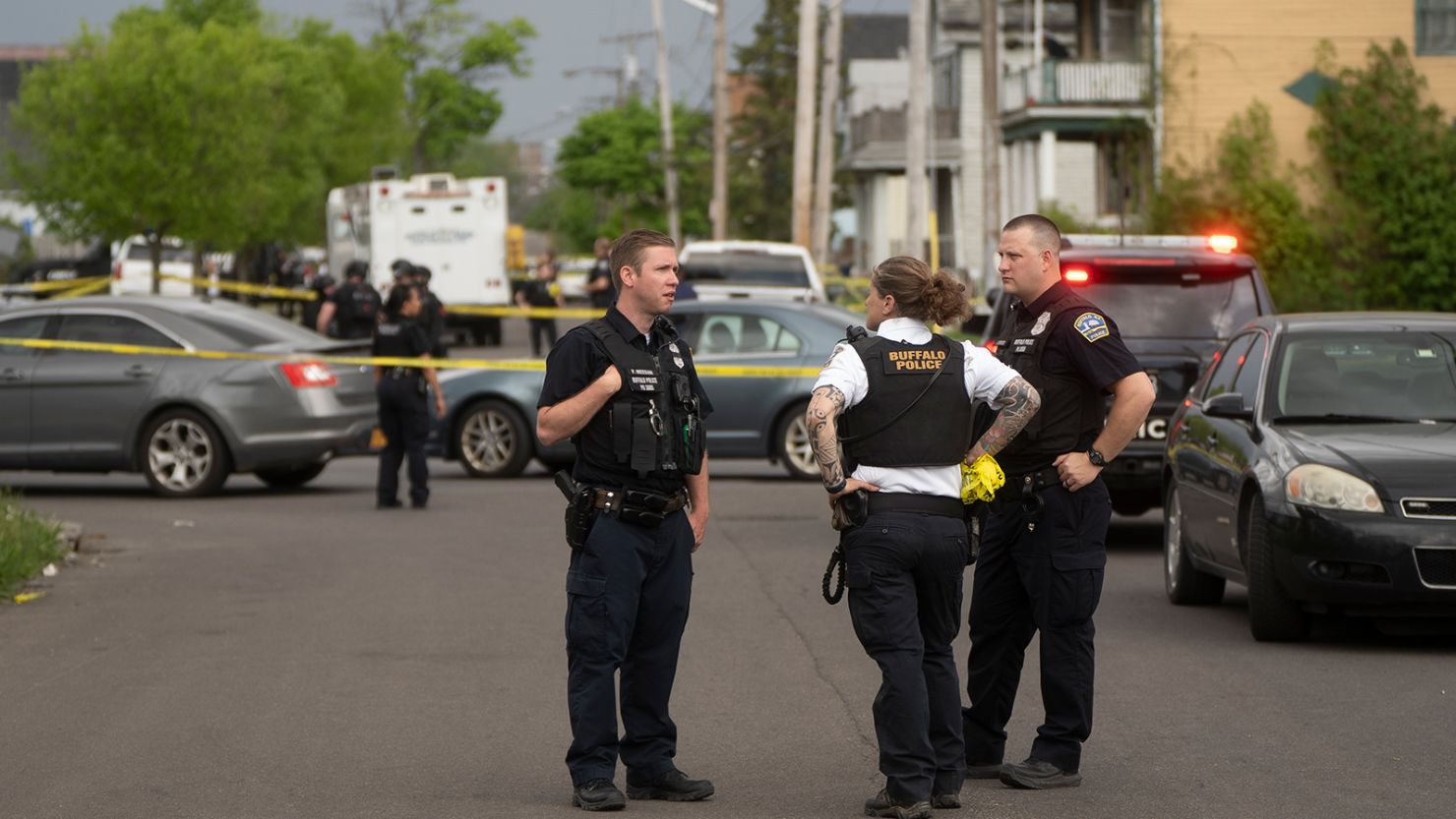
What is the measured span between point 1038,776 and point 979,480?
1.08m

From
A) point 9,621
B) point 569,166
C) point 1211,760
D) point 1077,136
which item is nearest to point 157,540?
point 9,621

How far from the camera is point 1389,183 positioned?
37.3 m

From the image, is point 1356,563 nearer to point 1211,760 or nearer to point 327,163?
point 1211,760

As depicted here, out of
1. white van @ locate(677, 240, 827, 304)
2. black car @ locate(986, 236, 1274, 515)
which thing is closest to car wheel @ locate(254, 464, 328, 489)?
white van @ locate(677, 240, 827, 304)

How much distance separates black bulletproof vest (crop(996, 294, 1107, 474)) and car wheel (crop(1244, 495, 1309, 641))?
9.97ft

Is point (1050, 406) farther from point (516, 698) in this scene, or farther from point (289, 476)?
point (289, 476)

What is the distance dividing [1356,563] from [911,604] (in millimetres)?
3773

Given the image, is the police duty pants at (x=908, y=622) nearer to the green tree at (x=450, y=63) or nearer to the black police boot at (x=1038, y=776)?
the black police boot at (x=1038, y=776)

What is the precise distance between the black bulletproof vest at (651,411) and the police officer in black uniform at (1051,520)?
109cm

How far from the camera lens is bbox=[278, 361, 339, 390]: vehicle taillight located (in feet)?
57.6

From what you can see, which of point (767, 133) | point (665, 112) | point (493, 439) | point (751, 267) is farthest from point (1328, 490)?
point (767, 133)

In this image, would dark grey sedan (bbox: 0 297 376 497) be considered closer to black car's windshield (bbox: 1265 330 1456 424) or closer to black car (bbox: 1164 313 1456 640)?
Answer: black car (bbox: 1164 313 1456 640)

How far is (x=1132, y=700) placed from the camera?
8.80 m

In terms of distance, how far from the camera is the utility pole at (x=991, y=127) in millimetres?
32531
